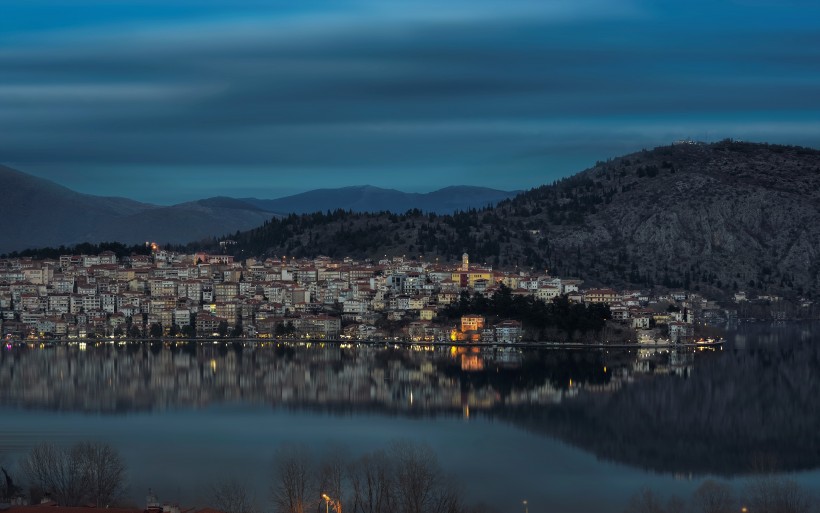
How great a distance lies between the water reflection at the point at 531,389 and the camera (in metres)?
29.5

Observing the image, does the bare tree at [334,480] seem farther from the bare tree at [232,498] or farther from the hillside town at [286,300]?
the hillside town at [286,300]

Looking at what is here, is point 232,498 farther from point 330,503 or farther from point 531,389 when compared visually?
point 531,389

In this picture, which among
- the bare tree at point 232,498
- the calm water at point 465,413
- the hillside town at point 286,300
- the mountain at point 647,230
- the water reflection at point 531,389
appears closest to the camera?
the bare tree at point 232,498

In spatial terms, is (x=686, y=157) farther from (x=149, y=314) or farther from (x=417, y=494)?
(x=417, y=494)

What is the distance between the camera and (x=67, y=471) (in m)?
20.7

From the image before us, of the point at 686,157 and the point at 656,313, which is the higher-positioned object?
the point at 686,157

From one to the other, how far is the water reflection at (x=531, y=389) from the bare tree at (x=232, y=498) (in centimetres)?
833

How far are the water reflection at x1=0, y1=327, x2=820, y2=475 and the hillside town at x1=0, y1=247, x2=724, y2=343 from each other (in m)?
7.06

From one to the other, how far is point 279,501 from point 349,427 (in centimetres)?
1198

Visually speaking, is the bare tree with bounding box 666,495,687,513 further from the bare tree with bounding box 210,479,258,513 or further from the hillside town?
the hillside town

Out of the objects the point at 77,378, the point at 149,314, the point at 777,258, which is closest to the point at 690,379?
the point at 77,378

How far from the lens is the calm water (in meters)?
24.5

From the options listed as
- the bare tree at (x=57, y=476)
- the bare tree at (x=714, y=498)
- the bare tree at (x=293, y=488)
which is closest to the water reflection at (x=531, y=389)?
the bare tree at (x=714, y=498)

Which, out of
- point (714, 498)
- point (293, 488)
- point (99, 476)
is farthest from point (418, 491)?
point (99, 476)
